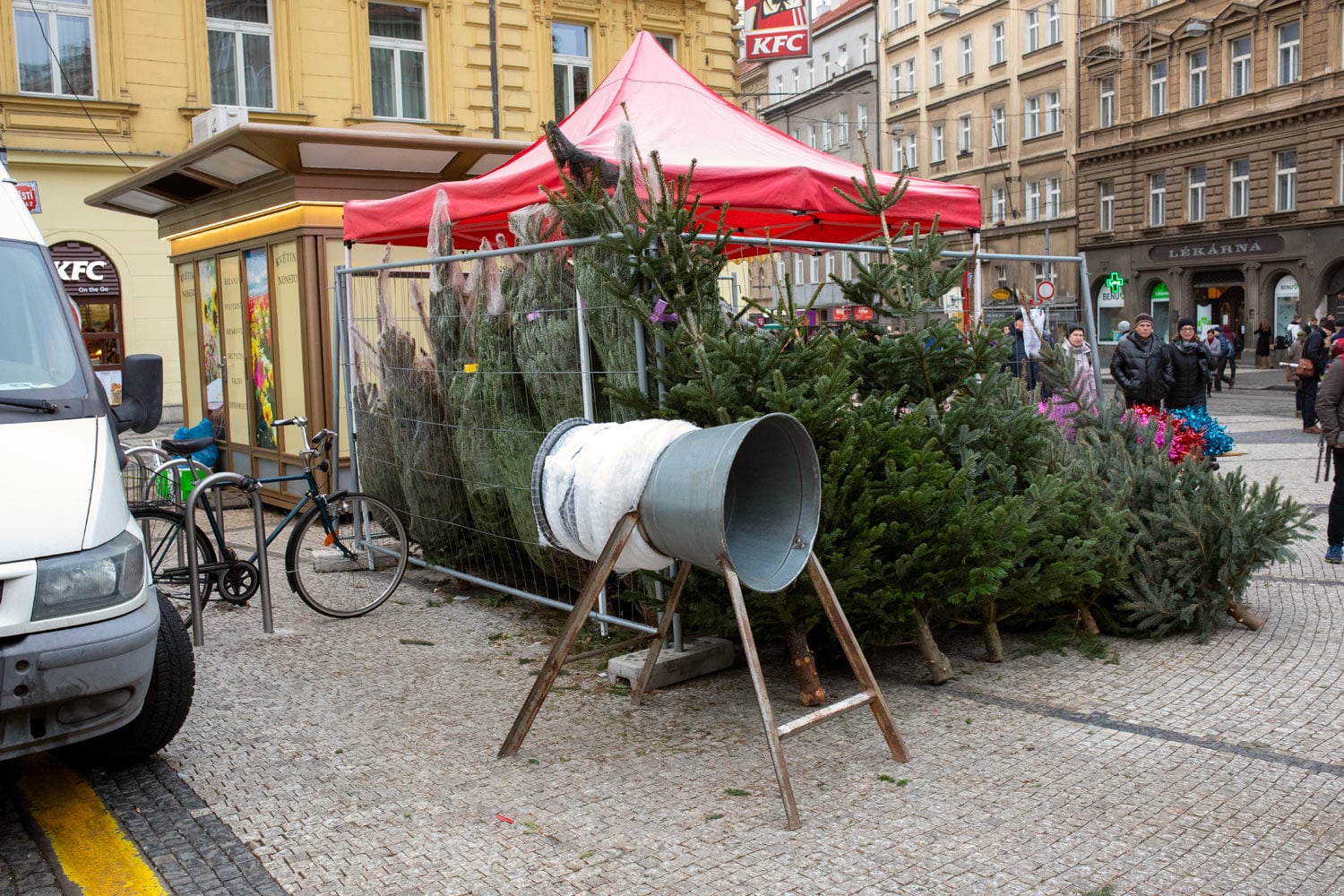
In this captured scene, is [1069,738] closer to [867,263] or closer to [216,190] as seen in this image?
[867,263]

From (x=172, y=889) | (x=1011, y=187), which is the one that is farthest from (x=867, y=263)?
(x=1011, y=187)

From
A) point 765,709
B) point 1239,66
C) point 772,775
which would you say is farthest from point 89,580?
point 1239,66

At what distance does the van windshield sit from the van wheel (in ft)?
3.17

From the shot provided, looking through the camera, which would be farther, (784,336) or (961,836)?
(784,336)

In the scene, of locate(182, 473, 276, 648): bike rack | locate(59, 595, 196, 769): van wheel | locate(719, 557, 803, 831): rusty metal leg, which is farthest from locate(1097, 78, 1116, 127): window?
locate(59, 595, 196, 769): van wheel

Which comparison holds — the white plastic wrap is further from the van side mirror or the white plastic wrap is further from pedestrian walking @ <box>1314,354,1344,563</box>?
pedestrian walking @ <box>1314,354,1344,563</box>

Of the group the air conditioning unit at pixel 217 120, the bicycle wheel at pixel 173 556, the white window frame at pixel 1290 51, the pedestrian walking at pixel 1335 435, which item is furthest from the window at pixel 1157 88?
the bicycle wheel at pixel 173 556

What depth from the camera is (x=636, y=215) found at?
16.8ft

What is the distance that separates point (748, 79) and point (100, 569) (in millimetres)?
71020

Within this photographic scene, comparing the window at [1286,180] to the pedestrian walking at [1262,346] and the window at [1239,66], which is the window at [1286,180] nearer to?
the window at [1239,66]

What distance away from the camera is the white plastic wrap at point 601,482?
4215mm

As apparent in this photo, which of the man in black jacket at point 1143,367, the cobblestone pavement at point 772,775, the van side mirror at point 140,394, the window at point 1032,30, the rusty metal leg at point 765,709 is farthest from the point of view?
the window at point 1032,30

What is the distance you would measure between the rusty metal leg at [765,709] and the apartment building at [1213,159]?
35.8 meters

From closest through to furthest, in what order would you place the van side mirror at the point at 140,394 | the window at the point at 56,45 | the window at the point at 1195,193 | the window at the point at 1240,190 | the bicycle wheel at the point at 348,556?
the van side mirror at the point at 140,394 < the bicycle wheel at the point at 348,556 < the window at the point at 56,45 < the window at the point at 1240,190 < the window at the point at 1195,193
